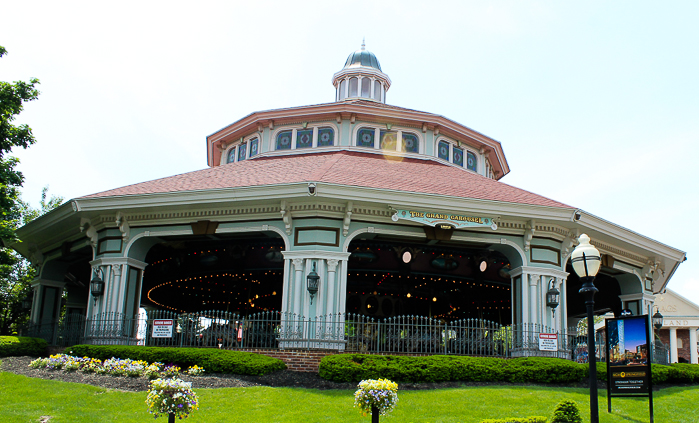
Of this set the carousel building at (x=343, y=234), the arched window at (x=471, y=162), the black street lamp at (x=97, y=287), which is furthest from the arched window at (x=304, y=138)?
the black street lamp at (x=97, y=287)

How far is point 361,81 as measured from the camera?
3116 cm

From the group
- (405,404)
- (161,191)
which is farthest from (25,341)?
(405,404)

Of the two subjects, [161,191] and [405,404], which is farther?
[161,191]

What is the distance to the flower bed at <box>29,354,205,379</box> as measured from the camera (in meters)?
14.4

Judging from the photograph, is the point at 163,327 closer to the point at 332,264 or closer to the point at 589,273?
the point at 332,264

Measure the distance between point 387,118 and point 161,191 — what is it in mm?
9840

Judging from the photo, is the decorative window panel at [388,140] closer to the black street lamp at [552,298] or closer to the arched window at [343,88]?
the arched window at [343,88]

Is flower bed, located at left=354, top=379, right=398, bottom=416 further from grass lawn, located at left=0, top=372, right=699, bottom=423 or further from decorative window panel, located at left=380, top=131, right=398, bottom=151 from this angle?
decorative window panel, located at left=380, top=131, right=398, bottom=151

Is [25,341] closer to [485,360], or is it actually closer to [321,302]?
[321,302]

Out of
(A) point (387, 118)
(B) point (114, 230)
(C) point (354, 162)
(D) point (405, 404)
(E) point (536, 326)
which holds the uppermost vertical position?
(A) point (387, 118)

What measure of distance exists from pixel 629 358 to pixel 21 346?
17.5 meters

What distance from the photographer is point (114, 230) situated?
20906mm

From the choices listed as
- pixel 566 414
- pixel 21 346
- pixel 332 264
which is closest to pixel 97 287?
pixel 21 346

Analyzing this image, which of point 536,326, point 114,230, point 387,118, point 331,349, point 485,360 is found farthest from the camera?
point 387,118
